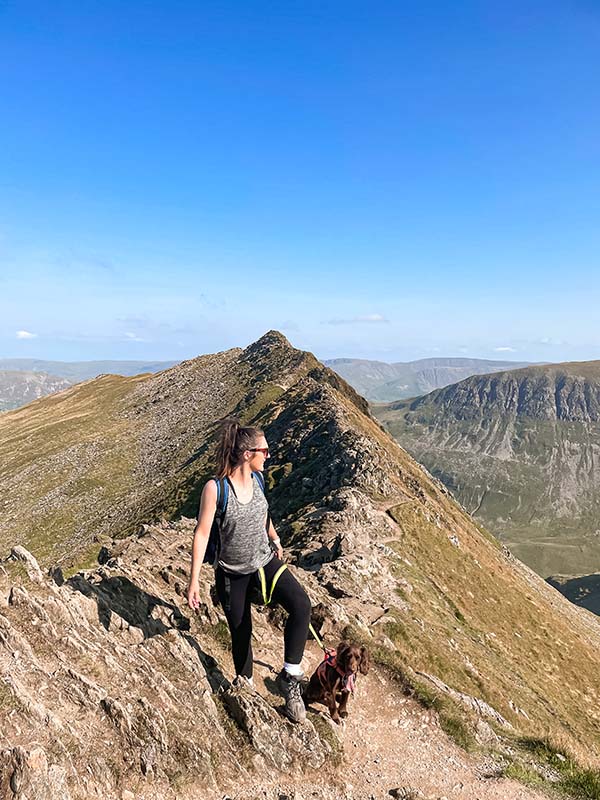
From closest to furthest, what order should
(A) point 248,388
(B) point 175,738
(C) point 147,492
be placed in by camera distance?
(B) point 175,738, (C) point 147,492, (A) point 248,388

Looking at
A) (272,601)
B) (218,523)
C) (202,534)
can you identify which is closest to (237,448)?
(218,523)

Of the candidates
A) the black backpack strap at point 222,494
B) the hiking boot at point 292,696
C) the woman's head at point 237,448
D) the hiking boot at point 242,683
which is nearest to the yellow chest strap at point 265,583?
the black backpack strap at point 222,494

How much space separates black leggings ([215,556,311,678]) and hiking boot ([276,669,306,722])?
1.72 ft

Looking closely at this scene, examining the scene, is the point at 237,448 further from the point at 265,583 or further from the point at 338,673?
the point at 338,673

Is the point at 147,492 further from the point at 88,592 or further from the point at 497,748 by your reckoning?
the point at 497,748

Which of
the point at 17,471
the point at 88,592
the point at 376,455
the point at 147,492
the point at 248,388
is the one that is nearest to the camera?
the point at 88,592

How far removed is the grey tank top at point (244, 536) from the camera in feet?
31.2

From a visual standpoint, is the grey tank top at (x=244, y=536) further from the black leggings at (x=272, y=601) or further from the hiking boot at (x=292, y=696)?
the hiking boot at (x=292, y=696)

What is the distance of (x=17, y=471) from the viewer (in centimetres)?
8162

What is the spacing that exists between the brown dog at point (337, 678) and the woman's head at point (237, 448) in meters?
5.06

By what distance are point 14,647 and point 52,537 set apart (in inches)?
2139

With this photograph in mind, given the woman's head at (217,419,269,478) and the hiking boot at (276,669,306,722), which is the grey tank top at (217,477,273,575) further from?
the hiking boot at (276,669,306,722)

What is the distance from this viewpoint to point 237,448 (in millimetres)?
9492

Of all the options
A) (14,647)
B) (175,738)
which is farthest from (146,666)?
(14,647)
